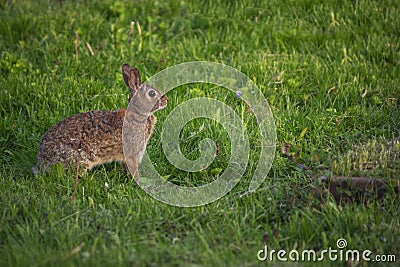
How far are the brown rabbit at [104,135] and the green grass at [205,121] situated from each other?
0.55 ft

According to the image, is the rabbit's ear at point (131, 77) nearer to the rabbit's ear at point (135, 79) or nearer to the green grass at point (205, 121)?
the rabbit's ear at point (135, 79)

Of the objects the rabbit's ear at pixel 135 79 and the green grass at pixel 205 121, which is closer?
the green grass at pixel 205 121

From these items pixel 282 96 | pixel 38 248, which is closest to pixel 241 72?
pixel 282 96

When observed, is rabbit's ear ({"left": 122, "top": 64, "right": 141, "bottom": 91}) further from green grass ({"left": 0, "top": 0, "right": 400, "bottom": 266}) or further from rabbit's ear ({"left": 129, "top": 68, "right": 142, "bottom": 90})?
green grass ({"left": 0, "top": 0, "right": 400, "bottom": 266})

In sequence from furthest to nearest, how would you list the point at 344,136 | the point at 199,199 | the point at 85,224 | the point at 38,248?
1. the point at 344,136
2. the point at 199,199
3. the point at 85,224
4. the point at 38,248

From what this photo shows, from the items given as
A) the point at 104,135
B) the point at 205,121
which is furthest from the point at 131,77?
the point at 205,121

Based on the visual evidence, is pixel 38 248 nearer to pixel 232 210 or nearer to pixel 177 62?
pixel 232 210

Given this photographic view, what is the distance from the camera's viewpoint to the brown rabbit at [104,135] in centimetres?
532

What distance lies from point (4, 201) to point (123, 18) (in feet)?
12.4

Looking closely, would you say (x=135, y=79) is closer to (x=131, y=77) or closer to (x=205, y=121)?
(x=131, y=77)

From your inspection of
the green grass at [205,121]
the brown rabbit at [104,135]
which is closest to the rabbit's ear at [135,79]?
the brown rabbit at [104,135]

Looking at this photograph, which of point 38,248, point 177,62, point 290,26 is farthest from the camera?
point 290,26

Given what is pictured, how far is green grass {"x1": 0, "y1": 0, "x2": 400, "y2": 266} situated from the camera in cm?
417

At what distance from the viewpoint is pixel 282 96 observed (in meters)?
6.40
